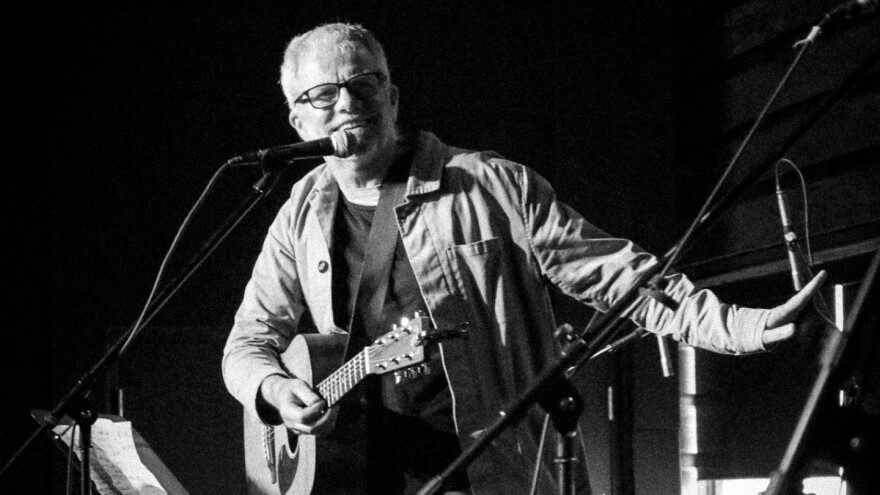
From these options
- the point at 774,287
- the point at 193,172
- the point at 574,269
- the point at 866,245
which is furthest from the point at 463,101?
the point at 574,269

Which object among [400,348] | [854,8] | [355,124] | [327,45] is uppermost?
[327,45]

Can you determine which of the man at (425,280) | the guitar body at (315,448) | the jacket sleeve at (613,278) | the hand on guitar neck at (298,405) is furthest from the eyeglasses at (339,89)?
the hand on guitar neck at (298,405)

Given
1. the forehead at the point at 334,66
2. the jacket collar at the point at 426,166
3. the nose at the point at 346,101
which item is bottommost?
the jacket collar at the point at 426,166

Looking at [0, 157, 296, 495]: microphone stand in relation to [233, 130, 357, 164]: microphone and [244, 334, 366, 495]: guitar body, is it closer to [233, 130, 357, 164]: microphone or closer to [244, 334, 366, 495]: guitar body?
[233, 130, 357, 164]: microphone

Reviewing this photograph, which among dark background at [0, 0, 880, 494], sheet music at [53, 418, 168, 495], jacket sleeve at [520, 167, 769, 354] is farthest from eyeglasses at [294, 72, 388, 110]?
dark background at [0, 0, 880, 494]

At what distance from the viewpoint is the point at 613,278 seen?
2.52m

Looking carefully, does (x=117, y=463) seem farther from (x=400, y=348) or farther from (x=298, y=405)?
(x=400, y=348)

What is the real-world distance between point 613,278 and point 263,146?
111 inches

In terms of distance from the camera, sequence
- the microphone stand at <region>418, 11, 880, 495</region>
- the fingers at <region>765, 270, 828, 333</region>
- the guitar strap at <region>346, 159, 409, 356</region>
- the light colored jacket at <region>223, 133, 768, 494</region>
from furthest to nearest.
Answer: the guitar strap at <region>346, 159, 409, 356</region>
the light colored jacket at <region>223, 133, 768, 494</region>
the fingers at <region>765, 270, 828, 333</region>
the microphone stand at <region>418, 11, 880, 495</region>

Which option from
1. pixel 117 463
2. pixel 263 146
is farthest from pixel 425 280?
pixel 263 146

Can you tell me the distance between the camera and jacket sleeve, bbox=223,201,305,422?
3037 mm

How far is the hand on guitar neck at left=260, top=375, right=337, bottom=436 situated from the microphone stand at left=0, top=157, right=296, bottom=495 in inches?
15.5

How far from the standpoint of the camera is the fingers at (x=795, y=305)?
197 cm

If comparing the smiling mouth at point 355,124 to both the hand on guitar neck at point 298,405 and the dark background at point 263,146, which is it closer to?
the hand on guitar neck at point 298,405
